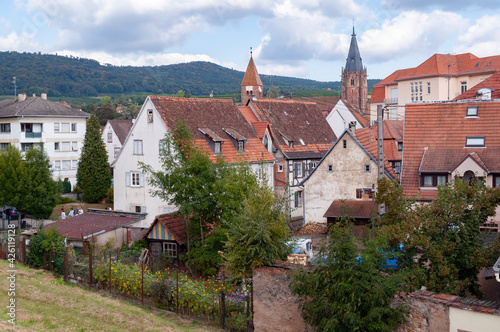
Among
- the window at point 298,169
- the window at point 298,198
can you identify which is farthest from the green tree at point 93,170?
the window at point 298,198

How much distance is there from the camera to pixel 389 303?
14.1 meters

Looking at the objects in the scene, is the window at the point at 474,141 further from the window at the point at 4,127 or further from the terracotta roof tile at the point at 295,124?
the window at the point at 4,127

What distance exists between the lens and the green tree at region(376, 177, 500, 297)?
51.5ft

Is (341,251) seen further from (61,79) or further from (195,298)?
(61,79)

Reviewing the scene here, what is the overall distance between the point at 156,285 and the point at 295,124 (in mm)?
30266

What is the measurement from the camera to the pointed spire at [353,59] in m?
124

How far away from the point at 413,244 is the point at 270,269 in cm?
434

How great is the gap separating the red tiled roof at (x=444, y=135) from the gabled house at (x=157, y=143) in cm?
882

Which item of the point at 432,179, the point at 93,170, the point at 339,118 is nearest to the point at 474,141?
the point at 432,179

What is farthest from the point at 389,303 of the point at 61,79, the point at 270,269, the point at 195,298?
the point at 61,79

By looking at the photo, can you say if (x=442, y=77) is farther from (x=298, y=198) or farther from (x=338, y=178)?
(x=338, y=178)

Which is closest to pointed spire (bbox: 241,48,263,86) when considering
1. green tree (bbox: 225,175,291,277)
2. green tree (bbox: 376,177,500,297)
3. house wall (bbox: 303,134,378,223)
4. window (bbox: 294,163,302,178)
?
window (bbox: 294,163,302,178)

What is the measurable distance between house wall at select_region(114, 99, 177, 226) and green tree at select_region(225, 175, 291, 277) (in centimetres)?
1677

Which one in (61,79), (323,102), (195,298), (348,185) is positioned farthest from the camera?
(61,79)
